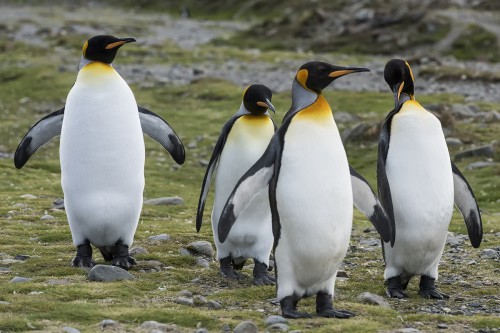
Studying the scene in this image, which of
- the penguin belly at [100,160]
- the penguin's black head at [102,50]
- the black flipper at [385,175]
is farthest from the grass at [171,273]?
the penguin's black head at [102,50]

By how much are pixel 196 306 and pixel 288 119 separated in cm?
129

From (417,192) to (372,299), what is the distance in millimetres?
882

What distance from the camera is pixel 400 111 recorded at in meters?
6.82

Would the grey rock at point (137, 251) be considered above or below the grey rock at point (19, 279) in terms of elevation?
above

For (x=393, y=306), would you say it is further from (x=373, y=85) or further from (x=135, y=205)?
(x=373, y=85)

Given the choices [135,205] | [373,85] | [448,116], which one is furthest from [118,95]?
[373,85]

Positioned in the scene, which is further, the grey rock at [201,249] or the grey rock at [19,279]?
the grey rock at [201,249]

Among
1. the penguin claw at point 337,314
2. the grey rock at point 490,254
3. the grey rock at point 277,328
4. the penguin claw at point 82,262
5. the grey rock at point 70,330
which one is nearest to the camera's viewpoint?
the grey rock at point 70,330

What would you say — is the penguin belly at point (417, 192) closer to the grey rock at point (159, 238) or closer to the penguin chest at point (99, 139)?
the penguin chest at point (99, 139)

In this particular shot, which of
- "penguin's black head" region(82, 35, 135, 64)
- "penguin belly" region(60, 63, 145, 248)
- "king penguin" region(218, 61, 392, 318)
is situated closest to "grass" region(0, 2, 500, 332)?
"king penguin" region(218, 61, 392, 318)

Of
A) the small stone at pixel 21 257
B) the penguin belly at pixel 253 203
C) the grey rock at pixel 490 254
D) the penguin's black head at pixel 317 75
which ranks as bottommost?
the small stone at pixel 21 257

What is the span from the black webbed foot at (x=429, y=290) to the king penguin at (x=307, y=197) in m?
0.96

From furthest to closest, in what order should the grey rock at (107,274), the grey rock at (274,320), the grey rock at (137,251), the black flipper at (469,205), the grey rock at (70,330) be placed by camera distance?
1. the grey rock at (137,251)
2. the black flipper at (469,205)
3. the grey rock at (107,274)
4. the grey rock at (274,320)
5. the grey rock at (70,330)

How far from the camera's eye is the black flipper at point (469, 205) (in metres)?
7.24
